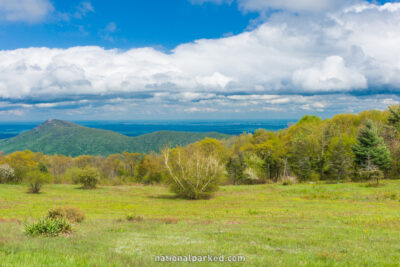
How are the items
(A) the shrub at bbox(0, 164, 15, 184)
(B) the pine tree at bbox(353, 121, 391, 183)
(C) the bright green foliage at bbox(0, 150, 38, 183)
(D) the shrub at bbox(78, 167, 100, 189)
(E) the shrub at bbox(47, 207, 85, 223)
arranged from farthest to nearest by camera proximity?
(C) the bright green foliage at bbox(0, 150, 38, 183), (A) the shrub at bbox(0, 164, 15, 184), (D) the shrub at bbox(78, 167, 100, 189), (B) the pine tree at bbox(353, 121, 391, 183), (E) the shrub at bbox(47, 207, 85, 223)

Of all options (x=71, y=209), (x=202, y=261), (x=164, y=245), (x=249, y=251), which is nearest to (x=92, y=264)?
(x=202, y=261)

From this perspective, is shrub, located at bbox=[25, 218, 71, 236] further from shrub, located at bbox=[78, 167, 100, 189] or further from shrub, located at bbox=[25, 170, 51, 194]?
shrub, located at bbox=[78, 167, 100, 189]

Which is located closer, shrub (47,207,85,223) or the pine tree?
shrub (47,207,85,223)

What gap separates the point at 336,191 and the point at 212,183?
20.0 m

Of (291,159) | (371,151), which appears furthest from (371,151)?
(291,159)

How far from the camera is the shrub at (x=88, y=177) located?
66.1 meters

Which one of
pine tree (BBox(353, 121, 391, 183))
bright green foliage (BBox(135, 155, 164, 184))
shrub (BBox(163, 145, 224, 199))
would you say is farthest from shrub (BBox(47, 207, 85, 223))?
bright green foliage (BBox(135, 155, 164, 184))

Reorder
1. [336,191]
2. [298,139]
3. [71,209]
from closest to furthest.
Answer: [71,209], [336,191], [298,139]

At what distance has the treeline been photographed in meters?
46.5

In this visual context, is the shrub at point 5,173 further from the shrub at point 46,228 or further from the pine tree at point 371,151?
the pine tree at point 371,151

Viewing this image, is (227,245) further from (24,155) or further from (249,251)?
(24,155)

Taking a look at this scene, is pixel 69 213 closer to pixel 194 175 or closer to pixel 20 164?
pixel 194 175

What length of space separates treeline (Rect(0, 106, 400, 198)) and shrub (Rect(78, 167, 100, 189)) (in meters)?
4.19

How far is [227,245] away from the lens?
11219 millimetres
